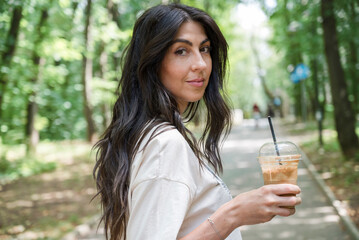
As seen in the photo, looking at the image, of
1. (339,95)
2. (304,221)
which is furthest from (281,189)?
(339,95)

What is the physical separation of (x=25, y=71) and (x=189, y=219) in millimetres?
9357

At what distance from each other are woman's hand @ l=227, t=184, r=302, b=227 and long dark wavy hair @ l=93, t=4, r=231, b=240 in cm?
26

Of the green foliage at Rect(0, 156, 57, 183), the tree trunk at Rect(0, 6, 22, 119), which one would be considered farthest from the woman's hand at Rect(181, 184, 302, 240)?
the green foliage at Rect(0, 156, 57, 183)

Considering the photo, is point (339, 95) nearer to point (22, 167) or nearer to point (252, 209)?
point (22, 167)

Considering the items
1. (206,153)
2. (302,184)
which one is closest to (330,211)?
(302,184)

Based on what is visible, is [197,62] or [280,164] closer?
[280,164]

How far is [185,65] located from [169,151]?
1.71 feet

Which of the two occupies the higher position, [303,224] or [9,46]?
[9,46]

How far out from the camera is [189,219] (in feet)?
5.01

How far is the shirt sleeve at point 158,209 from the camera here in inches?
52.0

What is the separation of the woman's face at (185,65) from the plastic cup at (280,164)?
0.43 m

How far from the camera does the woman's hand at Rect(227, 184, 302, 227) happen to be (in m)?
1.37

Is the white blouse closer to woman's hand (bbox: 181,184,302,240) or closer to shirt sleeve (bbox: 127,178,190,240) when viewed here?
shirt sleeve (bbox: 127,178,190,240)

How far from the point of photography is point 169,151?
140 cm
